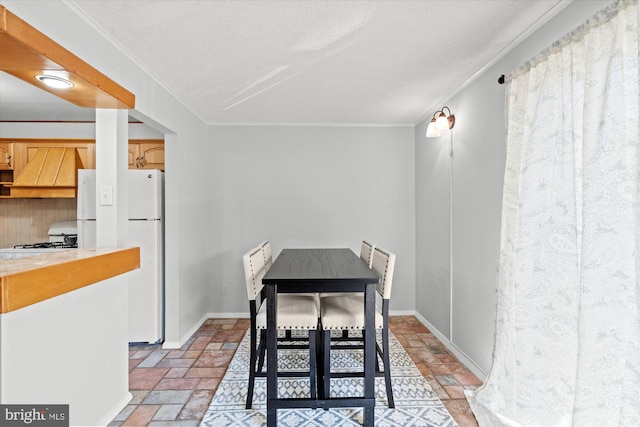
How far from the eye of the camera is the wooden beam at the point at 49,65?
4.15 feet

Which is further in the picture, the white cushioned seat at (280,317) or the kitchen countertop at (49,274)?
the white cushioned seat at (280,317)

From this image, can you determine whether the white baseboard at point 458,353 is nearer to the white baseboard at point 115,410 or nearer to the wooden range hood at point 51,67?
the white baseboard at point 115,410

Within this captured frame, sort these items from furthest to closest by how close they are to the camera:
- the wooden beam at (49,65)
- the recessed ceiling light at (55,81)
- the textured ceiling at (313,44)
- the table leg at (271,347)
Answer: the table leg at (271,347) < the textured ceiling at (313,44) < the recessed ceiling light at (55,81) < the wooden beam at (49,65)

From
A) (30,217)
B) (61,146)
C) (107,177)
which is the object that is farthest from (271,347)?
(30,217)

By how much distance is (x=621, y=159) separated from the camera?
51.6 inches

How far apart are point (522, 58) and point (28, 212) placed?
5105 millimetres

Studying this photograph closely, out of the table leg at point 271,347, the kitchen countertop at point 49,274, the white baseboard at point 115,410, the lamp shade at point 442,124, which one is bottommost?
the white baseboard at point 115,410

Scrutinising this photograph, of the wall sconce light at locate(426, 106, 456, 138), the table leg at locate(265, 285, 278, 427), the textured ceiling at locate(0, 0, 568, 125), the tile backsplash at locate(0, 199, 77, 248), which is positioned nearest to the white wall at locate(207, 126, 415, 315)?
the textured ceiling at locate(0, 0, 568, 125)

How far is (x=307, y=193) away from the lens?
3947mm

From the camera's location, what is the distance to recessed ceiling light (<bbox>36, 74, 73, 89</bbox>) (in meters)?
1.62

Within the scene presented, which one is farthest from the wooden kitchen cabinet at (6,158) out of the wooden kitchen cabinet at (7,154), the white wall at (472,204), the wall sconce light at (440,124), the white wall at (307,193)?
the white wall at (472,204)

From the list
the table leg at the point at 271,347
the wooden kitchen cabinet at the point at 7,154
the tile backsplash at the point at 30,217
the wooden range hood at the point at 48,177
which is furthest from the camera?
the tile backsplash at the point at 30,217

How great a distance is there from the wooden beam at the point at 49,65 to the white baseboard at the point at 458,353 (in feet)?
10.4

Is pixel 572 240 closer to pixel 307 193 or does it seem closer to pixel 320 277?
pixel 320 277
